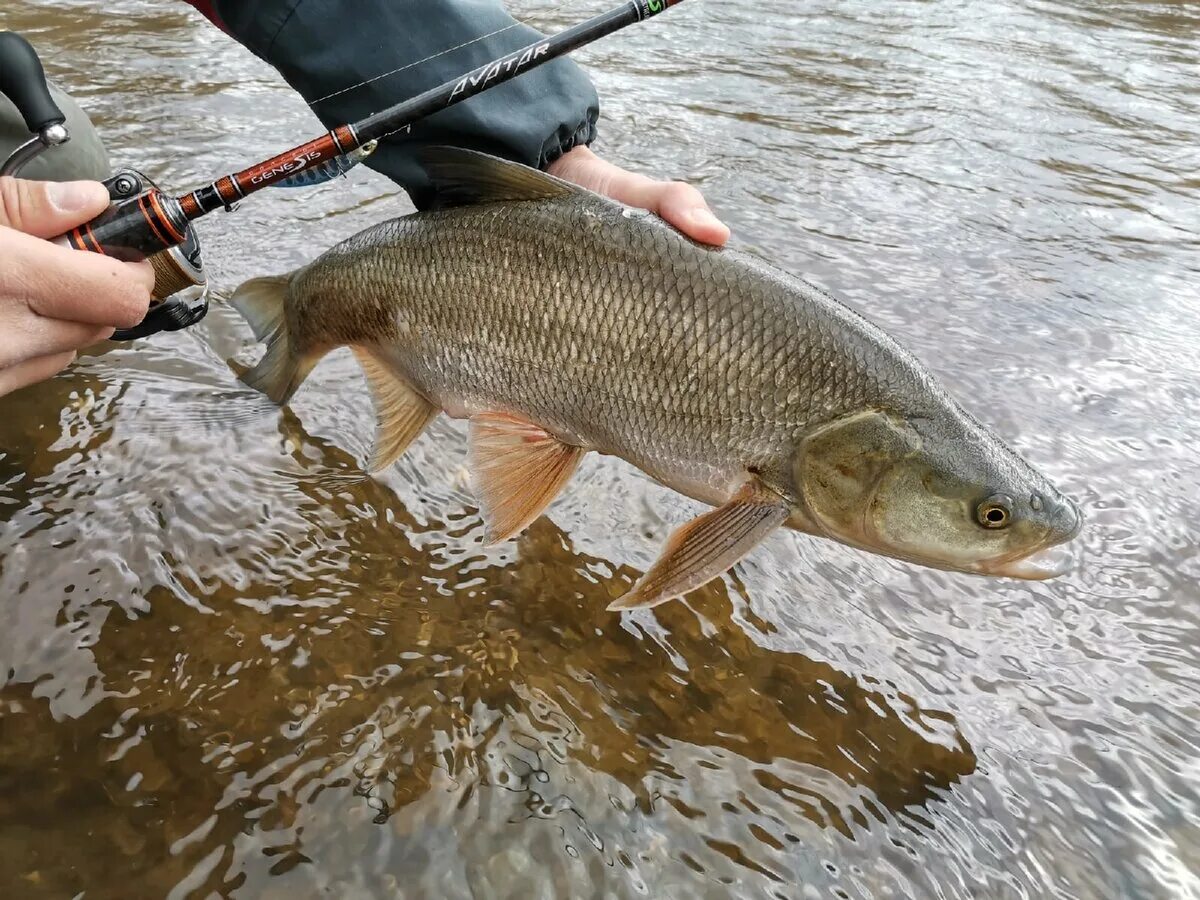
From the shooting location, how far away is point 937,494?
6.70ft

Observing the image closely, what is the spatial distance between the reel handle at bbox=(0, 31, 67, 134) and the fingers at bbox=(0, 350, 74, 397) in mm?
535

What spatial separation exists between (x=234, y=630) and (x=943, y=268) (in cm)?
395

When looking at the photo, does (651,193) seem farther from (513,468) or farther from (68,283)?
(68,283)

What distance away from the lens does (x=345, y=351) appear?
3.64 meters

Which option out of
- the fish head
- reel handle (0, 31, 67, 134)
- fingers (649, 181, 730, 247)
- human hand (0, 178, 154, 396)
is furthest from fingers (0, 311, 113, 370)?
the fish head

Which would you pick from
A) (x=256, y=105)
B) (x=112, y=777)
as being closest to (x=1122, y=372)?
(x=112, y=777)

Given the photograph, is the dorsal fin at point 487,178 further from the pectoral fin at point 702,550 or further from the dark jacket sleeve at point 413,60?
the pectoral fin at point 702,550

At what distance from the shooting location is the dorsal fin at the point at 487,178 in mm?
2309

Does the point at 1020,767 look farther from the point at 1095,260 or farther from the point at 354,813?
the point at 1095,260

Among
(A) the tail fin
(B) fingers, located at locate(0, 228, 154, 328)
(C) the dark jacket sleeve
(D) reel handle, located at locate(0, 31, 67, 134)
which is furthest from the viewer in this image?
(A) the tail fin

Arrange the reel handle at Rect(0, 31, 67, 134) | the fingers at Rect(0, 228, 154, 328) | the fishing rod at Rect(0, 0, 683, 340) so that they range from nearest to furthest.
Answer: the fingers at Rect(0, 228, 154, 328) → the fishing rod at Rect(0, 0, 683, 340) → the reel handle at Rect(0, 31, 67, 134)

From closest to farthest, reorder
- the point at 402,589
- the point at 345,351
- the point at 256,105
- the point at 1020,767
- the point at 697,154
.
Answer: the point at 1020,767, the point at 402,589, the point at 345,351, the point at 697,154, the point at 256,105

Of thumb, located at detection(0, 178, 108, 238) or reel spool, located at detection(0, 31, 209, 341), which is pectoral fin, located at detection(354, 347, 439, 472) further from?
thumb, located at detection(0, 178, 108, 238)

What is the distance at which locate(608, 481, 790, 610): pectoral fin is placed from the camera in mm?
2053
